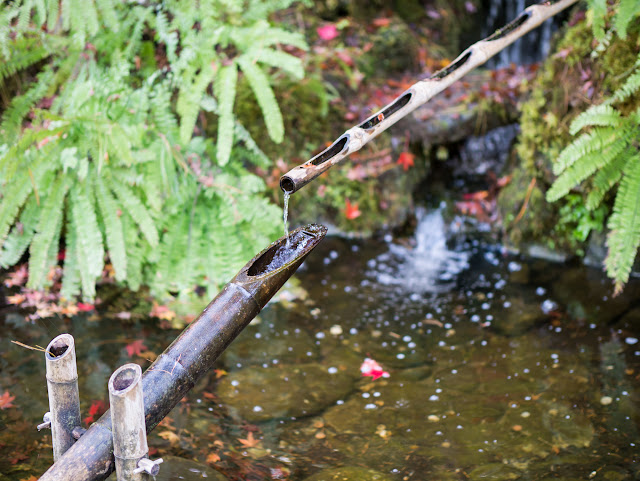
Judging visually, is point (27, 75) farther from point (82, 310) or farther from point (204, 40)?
point (82, 310)

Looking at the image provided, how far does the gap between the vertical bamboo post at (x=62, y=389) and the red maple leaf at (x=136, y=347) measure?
1.66 m

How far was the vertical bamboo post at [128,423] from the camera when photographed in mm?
1833

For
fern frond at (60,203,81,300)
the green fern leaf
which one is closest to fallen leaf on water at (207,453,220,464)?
fern frond at (60,203,81,300)

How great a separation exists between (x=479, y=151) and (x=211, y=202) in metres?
3.26

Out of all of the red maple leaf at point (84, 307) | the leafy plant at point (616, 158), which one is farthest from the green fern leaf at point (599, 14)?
the red maple leaf at point (84, 307)

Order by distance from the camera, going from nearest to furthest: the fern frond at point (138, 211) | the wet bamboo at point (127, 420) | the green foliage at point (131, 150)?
the wet bamboo at point (127, 420) → the green foliage at point (131, 150) → the fern frond at point (138, 211)

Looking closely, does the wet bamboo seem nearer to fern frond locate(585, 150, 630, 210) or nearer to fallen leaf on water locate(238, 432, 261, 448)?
fallen leaf on water locate(238, 432, 261, 448)

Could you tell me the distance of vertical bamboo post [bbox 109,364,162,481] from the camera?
72.2 inches

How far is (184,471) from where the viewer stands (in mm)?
2822

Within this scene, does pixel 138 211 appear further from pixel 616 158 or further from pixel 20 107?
Result: pixel 616 158

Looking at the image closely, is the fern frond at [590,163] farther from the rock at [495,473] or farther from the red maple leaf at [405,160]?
the red maple leaf at [405,160]

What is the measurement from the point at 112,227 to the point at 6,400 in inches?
50.0

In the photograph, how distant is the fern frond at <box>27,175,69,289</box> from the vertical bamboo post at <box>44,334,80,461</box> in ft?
5.67

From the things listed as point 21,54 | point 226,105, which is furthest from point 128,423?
point 21,54
